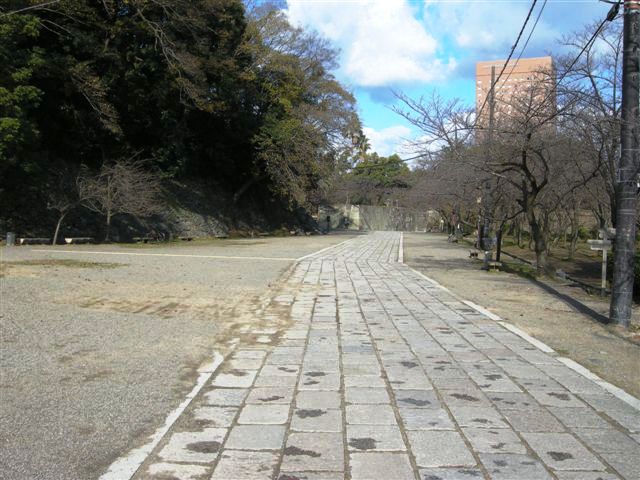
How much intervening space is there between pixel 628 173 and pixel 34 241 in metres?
21.7

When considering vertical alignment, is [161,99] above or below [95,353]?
above

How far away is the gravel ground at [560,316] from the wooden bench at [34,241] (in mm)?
16001

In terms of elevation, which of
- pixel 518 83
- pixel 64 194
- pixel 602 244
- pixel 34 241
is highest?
pixel 518 83

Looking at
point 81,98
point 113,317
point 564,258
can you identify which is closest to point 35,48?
point 81,98

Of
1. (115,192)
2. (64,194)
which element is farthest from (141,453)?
(64,194)

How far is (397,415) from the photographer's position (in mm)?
4172

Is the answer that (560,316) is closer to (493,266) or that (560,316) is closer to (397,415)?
(397,415)

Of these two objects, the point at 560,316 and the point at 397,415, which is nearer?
the point at 397,415

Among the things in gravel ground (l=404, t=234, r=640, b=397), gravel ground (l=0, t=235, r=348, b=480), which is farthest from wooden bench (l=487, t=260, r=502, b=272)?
gravel ground (l=0, t=235, r=348, b=480)

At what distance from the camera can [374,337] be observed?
704cm

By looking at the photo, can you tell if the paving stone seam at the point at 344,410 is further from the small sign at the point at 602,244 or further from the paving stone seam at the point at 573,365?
the small sign at the point at 602,244

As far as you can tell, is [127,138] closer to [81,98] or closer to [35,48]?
[81,98]

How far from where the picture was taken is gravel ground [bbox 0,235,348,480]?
3590 mm

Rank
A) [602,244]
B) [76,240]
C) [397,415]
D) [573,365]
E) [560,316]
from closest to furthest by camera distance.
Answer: [397,415], [573,365], [560,316], [602,244], [76,240]
